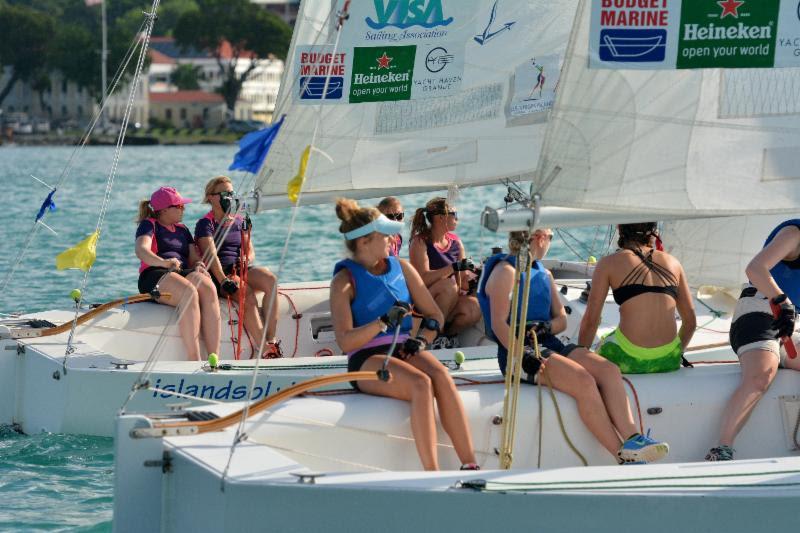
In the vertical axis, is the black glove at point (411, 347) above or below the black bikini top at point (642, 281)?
below

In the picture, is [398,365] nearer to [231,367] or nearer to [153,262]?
[231,367]

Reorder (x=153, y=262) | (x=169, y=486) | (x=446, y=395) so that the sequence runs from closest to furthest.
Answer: (x=169, y=486) < (x=446, y=395) < (x=153, y=262)

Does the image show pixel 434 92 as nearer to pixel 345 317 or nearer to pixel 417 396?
pixel 345 317

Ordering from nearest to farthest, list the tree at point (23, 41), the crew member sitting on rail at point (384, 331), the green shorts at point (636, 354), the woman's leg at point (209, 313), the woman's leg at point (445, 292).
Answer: the crew member sitting on rail at point (384, 331)
the green shorts at point (636, 354)
the woman's leg at point (445, 292)
the woman's leg at point (209, 313)
the tree at point (23, 41)

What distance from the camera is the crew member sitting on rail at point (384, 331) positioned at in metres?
6.20

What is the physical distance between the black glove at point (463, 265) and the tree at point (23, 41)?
95089 mm

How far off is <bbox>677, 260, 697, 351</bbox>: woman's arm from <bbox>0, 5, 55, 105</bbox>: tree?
320ft

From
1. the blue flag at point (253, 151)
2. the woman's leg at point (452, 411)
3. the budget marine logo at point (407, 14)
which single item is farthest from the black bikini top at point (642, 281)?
the budget marine logo at point (407, 14)

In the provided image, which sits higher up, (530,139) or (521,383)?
(530,139)

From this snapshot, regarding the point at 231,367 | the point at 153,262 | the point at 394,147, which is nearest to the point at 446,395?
the point at 231,367

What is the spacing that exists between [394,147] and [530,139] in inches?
36.6

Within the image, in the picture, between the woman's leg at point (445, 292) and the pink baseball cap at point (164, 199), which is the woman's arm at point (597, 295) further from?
the pink baseball cap at point (164, 199)

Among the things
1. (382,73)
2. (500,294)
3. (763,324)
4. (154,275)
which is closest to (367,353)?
(500,294)

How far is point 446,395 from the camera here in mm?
6242
